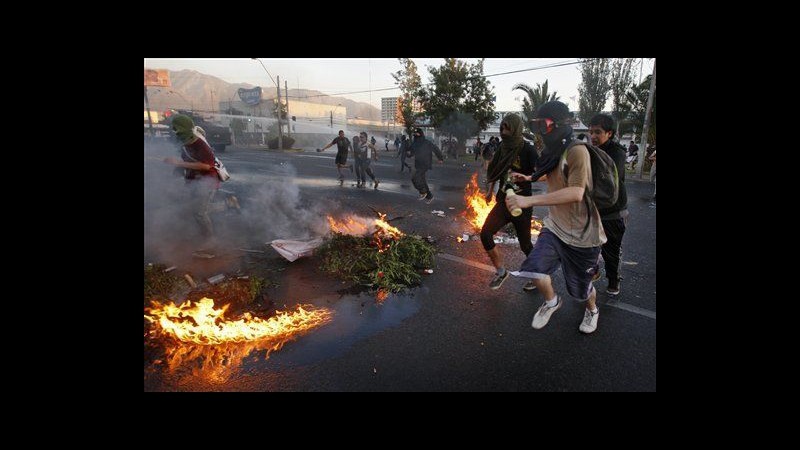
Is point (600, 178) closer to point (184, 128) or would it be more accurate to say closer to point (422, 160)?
point (184, 128)

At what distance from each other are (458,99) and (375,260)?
2310 cm

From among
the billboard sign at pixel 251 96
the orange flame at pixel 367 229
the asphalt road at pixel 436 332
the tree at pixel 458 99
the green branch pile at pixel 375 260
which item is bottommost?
the asphalt road at pixel 436 332

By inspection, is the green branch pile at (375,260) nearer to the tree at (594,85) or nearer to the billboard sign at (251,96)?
the tree at (594,85)

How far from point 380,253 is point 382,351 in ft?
6.03

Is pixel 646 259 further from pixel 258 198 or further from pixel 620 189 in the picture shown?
pixel 258 198

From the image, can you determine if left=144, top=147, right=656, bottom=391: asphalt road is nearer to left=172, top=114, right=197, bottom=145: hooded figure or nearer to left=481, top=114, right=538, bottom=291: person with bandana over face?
left=481, top=114, right=538, bottom=291: person with bandana over face

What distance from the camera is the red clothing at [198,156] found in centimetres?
514

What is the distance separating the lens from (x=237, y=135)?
43156 mm

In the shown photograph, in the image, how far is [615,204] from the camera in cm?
379

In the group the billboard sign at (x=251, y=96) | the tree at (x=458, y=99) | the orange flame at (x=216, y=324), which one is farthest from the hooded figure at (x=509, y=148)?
the billboard sign at (x=251, y=96)

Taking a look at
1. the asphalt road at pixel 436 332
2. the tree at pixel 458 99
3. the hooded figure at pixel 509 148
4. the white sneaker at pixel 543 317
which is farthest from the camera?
the tree at pixel 458 99

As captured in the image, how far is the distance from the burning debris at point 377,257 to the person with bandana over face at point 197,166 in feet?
6.25
